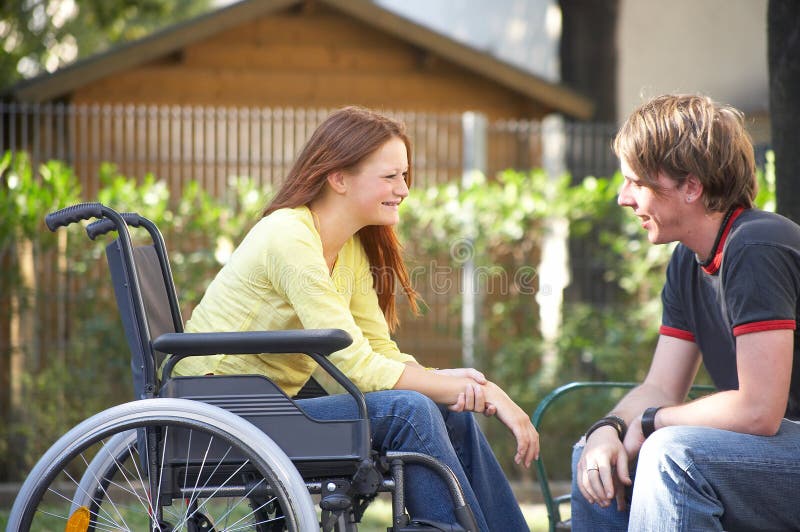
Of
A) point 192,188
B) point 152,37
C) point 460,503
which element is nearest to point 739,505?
point 460,503

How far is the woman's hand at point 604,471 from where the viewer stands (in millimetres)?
2520

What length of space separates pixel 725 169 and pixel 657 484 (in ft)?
2.58

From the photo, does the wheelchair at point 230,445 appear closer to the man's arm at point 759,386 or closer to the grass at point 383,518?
the man's arm at point 759,386

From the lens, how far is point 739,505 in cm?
234

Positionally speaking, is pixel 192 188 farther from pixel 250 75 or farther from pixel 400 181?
pixel 250 75

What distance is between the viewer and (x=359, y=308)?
3291 millimetres

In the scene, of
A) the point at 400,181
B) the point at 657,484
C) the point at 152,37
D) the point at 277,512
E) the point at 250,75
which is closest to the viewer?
the point at 657,484

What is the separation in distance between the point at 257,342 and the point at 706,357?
4.00 ft

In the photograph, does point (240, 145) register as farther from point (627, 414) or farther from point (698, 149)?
point (698, 149)

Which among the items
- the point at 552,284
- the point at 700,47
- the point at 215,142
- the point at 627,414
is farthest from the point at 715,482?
the point at 700,47

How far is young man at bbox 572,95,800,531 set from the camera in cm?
233

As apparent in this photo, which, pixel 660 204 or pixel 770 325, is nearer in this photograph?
pixel 770 325

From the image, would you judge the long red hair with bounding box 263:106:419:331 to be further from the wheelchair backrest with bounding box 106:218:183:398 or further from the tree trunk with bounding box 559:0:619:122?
the tree trunk with bounding box 559:0:619:122

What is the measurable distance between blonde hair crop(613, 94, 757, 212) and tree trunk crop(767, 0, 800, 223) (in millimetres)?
1123
